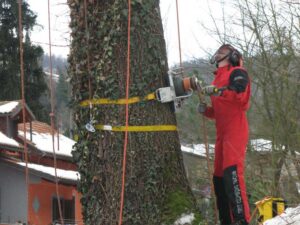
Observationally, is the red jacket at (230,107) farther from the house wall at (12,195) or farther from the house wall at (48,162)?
the house wall at (48,162)

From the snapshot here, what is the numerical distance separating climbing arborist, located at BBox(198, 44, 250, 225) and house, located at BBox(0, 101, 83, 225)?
13.4 m

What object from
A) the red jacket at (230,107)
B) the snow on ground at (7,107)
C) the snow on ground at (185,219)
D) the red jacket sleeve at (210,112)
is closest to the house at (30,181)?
the snow on ground at (7,107)

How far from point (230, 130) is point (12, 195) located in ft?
51.6

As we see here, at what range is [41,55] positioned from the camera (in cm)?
2905

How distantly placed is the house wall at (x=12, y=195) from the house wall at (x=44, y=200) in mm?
321

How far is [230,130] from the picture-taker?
4598 mm

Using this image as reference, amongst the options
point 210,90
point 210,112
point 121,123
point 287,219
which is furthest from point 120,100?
point 287,219

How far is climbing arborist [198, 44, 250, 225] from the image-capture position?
4488 millimetres

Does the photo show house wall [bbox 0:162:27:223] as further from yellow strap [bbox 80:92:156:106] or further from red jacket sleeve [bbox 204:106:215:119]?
yellow strap [bbox 80:92:156:106]

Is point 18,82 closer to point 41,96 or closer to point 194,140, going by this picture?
point 41,96

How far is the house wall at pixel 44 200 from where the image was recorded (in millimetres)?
19542

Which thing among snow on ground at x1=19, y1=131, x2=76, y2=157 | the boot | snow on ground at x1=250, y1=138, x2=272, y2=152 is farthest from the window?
the boot

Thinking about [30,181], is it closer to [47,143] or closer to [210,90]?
[47,143]

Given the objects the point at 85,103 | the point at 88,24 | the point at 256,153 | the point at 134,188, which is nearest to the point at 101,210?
the point at 134,188
